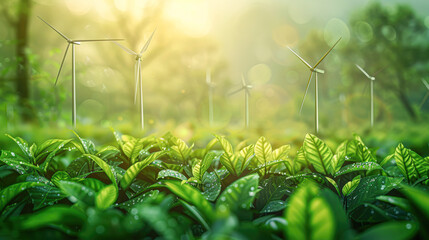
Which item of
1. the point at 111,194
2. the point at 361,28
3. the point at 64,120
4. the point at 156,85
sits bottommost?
the point at 156,85

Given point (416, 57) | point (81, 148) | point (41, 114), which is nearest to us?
point (81, 148)

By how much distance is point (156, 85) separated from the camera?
74.4 feet

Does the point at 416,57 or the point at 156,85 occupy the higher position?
the point at 416,57

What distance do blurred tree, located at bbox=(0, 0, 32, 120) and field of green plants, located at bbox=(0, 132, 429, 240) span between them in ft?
20.5

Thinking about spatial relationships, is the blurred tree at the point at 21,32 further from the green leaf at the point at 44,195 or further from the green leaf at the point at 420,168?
the green leaf at the point at 420,168

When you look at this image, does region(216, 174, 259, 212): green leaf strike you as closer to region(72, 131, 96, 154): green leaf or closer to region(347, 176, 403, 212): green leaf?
region(347, 176, 403, 212): green leaf

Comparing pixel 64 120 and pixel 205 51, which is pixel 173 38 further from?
pixel 64 120

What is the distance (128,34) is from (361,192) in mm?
14647

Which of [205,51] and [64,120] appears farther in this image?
[205,51]

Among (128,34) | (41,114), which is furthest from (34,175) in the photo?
(128,34)

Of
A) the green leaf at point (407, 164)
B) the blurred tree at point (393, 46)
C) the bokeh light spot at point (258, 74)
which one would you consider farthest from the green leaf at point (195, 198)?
the blurred tree at point (393, 46)

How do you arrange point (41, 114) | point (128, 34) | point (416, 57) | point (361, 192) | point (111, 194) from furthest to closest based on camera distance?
point (416, 57) → point (128, 34) → point (41, 114) → point (361, 192) → point (111, 194)

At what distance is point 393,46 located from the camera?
61.7 ft

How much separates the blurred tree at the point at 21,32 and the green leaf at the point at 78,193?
6477mm
